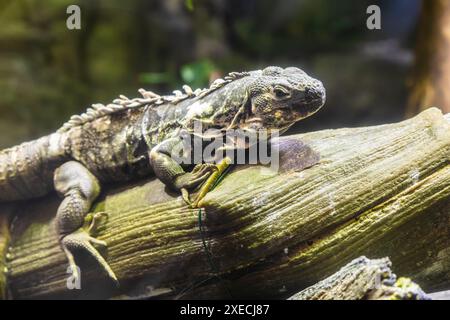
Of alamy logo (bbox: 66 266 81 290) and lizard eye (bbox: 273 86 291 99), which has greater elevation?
lizard eye (bbox: 273 86 291 99)

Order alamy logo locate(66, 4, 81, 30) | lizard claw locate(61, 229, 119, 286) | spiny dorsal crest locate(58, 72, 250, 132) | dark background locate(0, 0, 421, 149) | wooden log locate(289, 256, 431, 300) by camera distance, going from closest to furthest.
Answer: wooden log locate(289, 256, 431, 300), lizard claw locate(61, 229, 119, 286), spiny dorsal crest locate(58, 72, 250, 132), alamy logo locate(66, 4, 81, 30), dark background locate(0, 0, 421, 149)

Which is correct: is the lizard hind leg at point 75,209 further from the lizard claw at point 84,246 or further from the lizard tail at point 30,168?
the lizard tail at point 30,168

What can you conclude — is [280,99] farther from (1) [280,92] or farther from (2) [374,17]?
(2) [374,17]

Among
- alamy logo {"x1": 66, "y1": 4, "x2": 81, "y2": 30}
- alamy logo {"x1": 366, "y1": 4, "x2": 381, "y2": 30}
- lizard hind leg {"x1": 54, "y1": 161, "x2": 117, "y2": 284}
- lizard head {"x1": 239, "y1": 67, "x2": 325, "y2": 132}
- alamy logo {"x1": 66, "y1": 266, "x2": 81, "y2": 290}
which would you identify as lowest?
alamy logo {"x1": 66, "y1": 266, "x2": 81, "y2": 290}

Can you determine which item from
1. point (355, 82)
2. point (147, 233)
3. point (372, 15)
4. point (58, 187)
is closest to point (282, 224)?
point (147, 233)

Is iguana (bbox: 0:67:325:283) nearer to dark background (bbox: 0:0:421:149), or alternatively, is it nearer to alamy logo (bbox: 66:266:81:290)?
alamy logo (bbox: 66:266:81:290)

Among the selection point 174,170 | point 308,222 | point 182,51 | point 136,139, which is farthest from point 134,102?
point 182,51

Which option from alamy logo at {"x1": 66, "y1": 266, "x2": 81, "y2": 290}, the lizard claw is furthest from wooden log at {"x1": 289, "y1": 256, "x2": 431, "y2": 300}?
alamy logo at {"x1": 66, "y1": 266, "x2": 81, "y2": 290}

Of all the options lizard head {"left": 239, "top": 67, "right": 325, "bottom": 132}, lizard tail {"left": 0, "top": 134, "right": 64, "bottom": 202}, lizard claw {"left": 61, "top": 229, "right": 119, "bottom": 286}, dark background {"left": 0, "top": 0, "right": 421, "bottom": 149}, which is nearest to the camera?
lizard head {"left": 239, "top": 67, "right": 325, "bottom": 132}
